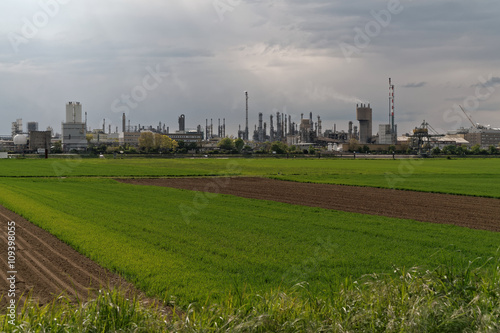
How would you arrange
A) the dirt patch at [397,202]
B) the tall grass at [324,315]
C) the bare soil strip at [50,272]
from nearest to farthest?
the tall grass at [324,315] → the bare soil strip at [50,272] → the dirt patch at [397,202]

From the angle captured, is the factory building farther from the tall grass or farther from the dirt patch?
the tall grass

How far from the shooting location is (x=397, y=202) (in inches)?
1329

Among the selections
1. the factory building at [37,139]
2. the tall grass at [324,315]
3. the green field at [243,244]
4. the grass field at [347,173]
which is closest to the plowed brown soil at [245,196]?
the green field at [243,244]

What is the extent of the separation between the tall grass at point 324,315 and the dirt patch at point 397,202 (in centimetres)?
1545

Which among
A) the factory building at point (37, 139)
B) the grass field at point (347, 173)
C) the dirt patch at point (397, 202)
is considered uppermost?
the factory building at point (37, 139)

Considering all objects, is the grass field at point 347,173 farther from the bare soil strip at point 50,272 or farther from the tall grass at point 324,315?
the bare soil strip at point 50,272

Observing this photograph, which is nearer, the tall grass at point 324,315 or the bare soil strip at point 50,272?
the tall grass at point 324,315

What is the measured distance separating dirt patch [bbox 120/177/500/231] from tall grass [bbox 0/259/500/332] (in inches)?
608

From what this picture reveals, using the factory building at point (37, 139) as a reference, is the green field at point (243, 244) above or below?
below

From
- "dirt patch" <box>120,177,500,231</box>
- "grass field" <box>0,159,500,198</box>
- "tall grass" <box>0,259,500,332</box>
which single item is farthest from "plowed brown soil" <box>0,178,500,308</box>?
"grass field" <box>0,159,500,198</box>

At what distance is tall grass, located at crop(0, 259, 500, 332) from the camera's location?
830 centimetres

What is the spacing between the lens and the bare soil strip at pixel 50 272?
12.4 meters

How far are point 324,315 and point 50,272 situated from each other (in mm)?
8862

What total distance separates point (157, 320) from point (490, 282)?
6510 millimetres
